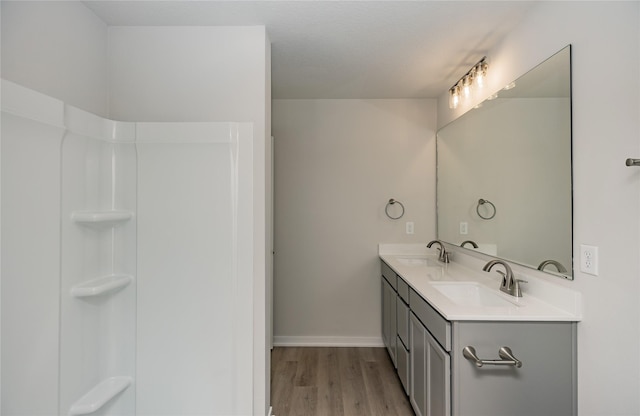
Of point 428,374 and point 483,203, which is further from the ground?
point 483,203

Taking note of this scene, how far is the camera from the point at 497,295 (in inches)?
76.4

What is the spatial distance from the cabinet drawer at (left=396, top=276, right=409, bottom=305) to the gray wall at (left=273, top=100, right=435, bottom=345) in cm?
88

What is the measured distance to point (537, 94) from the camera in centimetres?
183

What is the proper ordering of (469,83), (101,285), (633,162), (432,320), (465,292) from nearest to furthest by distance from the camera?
1. (633,162)
2. (101,285)
3. (432,320)
4. (465,292)
5. (469,83)

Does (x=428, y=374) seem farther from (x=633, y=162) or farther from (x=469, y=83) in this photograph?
(x=469, y=83)

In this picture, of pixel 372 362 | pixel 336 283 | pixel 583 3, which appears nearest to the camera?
pixel 583 3

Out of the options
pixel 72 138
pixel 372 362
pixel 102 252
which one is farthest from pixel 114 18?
pixel 372 362

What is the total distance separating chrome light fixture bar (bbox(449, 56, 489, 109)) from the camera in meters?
2.45

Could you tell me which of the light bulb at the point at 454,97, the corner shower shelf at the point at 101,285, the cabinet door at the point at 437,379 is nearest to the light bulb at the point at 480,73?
the light bulb at the point at 454,97

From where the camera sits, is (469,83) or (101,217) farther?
(469,83)

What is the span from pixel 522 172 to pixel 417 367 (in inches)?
52.7

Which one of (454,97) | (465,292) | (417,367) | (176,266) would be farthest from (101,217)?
(454,97)

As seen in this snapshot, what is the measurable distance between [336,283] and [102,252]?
2226 mm

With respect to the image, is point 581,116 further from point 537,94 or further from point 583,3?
point 583,3
